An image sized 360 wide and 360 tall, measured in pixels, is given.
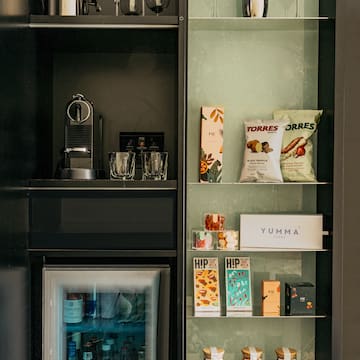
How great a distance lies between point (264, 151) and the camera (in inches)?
99.0

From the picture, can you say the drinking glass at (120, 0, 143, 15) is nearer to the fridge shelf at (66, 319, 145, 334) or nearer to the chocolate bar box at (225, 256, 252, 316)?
the chocolate bar box at (225, 256, 252, 316)

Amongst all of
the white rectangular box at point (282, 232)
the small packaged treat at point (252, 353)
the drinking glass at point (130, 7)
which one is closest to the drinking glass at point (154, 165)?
the white rectangular box at point (282, 232)

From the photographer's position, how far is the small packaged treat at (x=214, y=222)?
2541 mm

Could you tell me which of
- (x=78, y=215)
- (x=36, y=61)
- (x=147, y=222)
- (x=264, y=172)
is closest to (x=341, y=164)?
(x=264, y=172)

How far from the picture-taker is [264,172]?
98.5 inches

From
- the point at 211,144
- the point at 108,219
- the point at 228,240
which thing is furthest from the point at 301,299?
the point at 108,219

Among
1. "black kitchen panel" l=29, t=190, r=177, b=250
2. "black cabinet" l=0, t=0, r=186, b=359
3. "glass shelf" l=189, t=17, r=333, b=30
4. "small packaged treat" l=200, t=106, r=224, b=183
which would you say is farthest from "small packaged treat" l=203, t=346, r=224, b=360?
"glass shelf" l=189, t=17, r=333, b=30

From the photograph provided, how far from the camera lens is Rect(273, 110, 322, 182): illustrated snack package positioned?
2.53 m

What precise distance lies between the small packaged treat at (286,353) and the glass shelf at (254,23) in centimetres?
125

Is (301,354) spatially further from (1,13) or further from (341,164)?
(1,13)

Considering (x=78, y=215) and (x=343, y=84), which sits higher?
(x=343, y=84)

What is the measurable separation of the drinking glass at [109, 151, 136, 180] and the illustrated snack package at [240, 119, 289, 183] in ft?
1.53

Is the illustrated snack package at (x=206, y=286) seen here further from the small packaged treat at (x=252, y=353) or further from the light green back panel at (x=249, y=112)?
the small packaged treat at (x=252, y=353)

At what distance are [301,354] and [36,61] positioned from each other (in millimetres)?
1520
